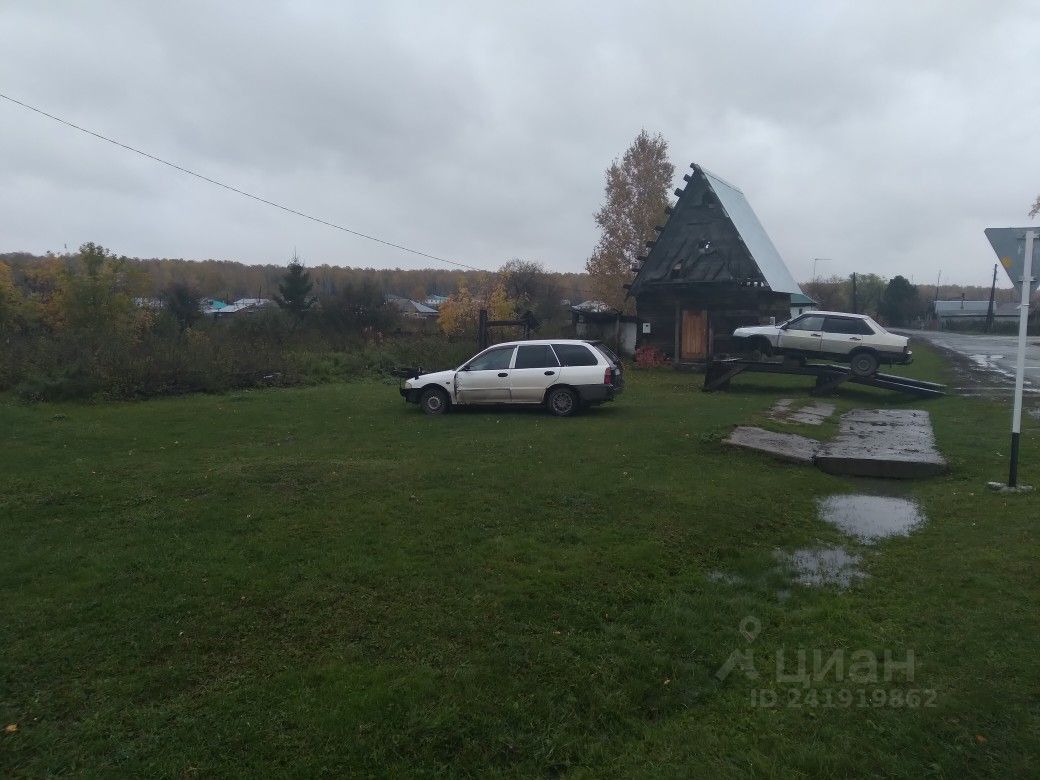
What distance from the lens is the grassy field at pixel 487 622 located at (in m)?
3.67

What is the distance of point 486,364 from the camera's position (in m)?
15.6

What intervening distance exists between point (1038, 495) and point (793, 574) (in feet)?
13.7

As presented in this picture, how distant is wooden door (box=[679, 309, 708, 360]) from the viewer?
28.2 metres

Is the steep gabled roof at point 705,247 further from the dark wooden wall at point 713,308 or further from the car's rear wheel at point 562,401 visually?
the car's rear wheel at point 562,401

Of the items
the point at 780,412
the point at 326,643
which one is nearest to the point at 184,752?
the point at 326,643

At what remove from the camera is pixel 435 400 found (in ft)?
51.8

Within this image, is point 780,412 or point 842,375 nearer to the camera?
point 780,412

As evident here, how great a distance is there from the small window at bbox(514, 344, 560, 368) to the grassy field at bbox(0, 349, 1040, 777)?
221 inches

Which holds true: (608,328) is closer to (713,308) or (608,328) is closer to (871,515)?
(713,308)

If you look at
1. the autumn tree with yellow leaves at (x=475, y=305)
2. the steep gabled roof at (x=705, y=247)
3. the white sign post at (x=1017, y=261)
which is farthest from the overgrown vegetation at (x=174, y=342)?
the white sign post at (x=1017, y=261)

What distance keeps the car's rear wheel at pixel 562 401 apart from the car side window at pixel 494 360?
1.12 metres

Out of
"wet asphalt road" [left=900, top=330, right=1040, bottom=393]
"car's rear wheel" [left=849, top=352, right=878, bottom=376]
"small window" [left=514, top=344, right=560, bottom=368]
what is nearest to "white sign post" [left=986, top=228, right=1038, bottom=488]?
"small window" [left=514, top=344, right=560, bottom=368]

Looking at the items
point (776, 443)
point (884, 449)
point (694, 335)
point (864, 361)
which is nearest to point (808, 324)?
point (864, 361)

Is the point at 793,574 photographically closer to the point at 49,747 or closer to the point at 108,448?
the point at 49,747
